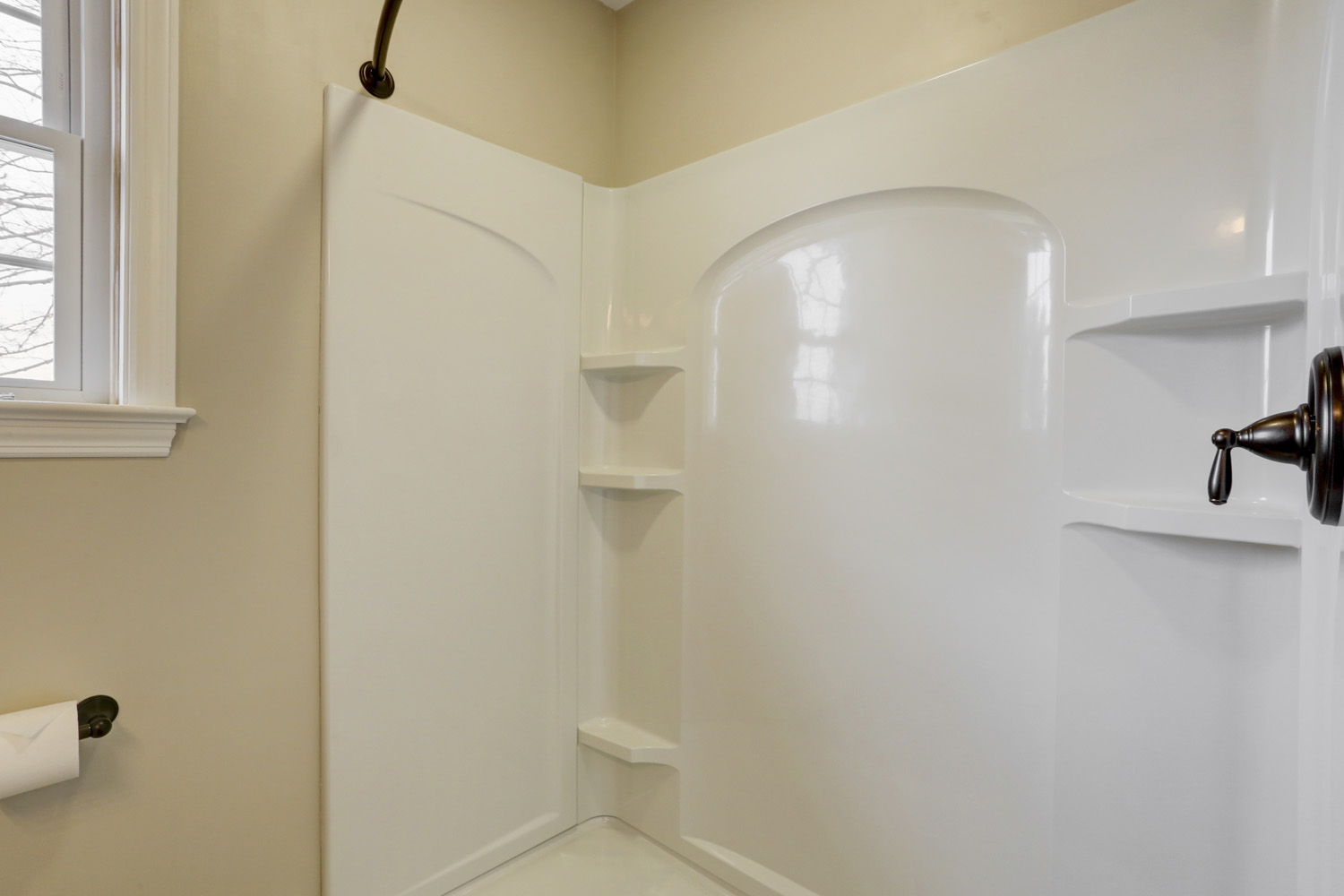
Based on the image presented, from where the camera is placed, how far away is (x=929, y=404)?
116 cm

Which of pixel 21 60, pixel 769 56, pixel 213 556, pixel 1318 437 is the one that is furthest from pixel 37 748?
pixel 769 56

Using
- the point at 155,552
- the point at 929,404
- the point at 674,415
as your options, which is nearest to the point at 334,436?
the point at 155,552

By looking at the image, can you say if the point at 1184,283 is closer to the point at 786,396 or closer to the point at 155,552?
the point at 786,396

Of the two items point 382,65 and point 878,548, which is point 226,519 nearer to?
point 382,65

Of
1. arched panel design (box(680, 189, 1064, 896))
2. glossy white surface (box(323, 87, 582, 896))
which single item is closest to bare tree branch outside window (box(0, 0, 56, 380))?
glossy white surface (box(323, 87, 582, 896))

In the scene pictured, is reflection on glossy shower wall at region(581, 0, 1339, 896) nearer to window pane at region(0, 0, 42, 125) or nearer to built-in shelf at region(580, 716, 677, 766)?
built-in shelf at region(580, 716, 677, 766)

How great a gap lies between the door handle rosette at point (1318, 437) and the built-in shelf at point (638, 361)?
3.50 ft

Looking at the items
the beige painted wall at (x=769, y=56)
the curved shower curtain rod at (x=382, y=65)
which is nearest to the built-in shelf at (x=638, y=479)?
the beige painted wall at (x=769, y=56)

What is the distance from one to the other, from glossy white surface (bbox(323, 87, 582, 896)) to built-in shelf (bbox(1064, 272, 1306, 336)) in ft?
3.49

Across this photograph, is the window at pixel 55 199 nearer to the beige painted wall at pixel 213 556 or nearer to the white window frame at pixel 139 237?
the white window frame at pixel 139 237

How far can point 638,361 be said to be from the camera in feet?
4.97

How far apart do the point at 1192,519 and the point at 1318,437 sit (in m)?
0.42

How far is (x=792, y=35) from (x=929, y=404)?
837 mm

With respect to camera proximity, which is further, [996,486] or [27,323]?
[996,486]
